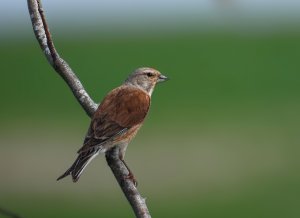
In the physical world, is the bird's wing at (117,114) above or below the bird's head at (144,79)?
below

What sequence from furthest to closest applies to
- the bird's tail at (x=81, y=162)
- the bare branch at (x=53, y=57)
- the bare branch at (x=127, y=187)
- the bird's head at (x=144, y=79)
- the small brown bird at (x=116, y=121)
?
the bird's head at (x=144, y=79)
the small brown bird at (x=116, y=121)
the bird's tail at (x=81, y=162)
the bare branch at (x=53, y=57)
the bare branch at (x=127, y=187)

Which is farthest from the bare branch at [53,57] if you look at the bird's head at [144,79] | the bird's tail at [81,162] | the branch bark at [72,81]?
the bird's head at [144,79]

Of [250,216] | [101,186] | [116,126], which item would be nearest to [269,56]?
[101,186]

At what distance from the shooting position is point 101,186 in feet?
55.4

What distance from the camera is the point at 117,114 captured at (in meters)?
6.88

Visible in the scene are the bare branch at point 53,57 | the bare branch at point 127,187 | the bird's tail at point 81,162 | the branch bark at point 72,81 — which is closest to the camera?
the bare branch at point 127,187

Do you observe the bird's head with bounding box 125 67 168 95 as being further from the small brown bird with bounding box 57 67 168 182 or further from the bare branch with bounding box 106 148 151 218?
the bare branch with bounding box 106 148 151 218

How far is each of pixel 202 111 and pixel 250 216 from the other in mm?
7453

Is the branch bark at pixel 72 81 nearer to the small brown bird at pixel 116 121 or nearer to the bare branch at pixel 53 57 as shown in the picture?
the bare branch at pixel 53 57

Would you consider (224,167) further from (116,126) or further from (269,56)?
(116,126)

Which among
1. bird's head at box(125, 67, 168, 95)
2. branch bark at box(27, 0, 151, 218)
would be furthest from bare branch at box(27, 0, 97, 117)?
bird's head at box(125, 67, 168, 95)

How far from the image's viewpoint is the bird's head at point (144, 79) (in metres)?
7.57

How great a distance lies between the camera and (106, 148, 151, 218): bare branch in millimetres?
4887

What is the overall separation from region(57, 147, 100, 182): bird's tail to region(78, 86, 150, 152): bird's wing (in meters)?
0.04
